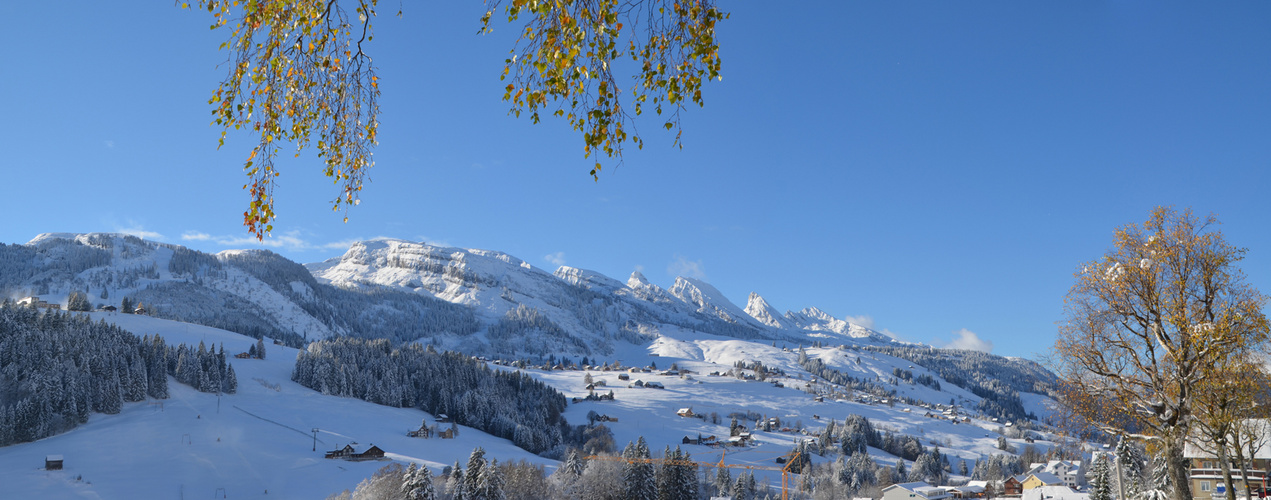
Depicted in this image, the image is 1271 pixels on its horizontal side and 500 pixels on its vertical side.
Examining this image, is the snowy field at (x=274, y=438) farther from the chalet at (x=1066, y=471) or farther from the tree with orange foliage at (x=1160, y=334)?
the tree with orange foliage at (x=1160, y=334)

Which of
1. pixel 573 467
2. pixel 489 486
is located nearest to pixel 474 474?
pixel 489 486

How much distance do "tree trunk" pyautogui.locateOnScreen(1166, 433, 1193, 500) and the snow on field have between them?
55838 mm

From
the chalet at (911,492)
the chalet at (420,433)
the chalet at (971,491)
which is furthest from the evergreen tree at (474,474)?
the chalet at (971,491)

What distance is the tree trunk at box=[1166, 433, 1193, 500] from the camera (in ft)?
33.3

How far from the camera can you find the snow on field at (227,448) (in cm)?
5138

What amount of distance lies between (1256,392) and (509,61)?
41.6 ft

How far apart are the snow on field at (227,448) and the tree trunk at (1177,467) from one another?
2198 inches

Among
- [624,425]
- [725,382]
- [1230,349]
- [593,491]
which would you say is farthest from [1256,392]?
[725,382]

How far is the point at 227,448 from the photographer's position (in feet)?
210

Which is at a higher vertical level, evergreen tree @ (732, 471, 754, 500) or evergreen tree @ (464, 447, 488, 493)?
evergreen tree @ (464, 447, 488, 493)

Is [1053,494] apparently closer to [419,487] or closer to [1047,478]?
[1047,478]

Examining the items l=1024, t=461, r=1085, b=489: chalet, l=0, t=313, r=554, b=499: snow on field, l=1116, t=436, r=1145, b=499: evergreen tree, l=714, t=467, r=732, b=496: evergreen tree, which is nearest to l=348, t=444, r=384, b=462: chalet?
l=0, t=313, r=554, b=499: snow on field

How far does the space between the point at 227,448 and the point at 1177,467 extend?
7404cm

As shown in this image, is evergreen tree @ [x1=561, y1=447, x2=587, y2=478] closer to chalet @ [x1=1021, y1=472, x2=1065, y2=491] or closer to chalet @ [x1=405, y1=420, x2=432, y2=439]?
chalet @ [x1=405, y1=420, x2=432, y2=439]
